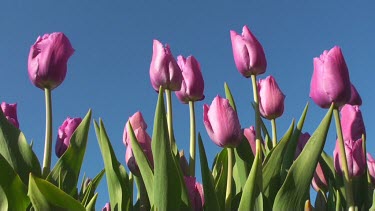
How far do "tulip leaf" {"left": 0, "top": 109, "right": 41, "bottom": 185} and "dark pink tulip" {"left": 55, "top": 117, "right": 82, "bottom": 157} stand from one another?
0.34 metres

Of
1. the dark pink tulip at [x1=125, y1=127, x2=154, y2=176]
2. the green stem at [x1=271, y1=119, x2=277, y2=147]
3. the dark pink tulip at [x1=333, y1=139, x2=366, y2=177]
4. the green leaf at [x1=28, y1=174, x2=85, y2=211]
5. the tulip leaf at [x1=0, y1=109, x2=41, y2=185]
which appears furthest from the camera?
the green stem at [x1=271, y1=119, x2=277, y2=147]

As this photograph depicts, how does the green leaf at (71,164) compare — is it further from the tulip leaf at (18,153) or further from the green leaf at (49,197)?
the green leaf at (49,197)

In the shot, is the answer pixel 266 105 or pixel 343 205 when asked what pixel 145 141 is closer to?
pixel 266 105

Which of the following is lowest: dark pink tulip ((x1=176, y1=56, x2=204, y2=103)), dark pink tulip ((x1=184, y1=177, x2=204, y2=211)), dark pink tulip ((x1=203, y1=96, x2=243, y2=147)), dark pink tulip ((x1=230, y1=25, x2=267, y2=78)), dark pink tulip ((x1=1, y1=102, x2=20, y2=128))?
dark pink tulip ((x1=184, y1=177, x2=204, y2=211))

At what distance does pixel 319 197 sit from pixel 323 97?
0.46m

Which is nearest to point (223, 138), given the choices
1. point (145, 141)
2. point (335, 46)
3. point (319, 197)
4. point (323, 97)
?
point (145, 141)

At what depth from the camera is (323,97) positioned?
1.67 meters

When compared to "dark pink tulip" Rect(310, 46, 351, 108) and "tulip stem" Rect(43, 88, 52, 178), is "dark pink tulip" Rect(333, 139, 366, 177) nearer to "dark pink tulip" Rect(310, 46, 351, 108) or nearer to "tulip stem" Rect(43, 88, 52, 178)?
"dark pink tulip" Rect(310, 46, 351, 108)

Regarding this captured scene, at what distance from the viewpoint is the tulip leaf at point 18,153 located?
5.02 ft

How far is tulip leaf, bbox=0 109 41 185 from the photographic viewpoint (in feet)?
5.02

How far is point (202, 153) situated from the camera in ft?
5.30

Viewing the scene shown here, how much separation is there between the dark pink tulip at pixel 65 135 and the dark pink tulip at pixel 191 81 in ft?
1.24

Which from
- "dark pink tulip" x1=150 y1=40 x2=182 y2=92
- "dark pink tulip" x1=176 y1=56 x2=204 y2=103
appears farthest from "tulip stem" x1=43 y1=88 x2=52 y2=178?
"dark pink tulip" x1=176 y1=56 x2=204 y2=103

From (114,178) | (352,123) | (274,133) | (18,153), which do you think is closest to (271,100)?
(274,133)
